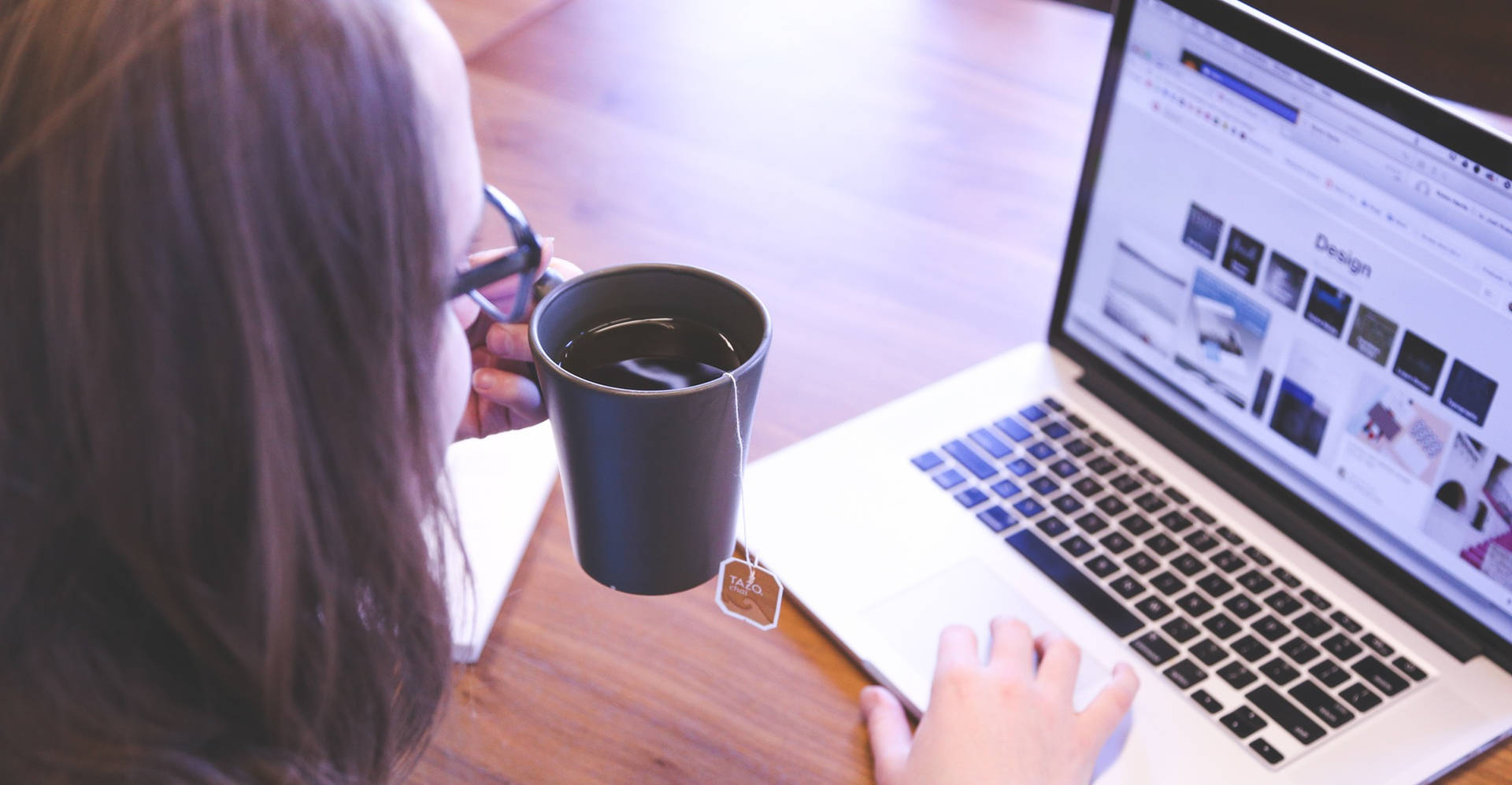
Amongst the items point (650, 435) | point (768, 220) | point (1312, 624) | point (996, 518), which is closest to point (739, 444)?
point (650, 435)

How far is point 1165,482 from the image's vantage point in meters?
0.81

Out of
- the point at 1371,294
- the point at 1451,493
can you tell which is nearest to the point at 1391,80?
the point at 1371,294

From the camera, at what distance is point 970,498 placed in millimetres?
A: 797

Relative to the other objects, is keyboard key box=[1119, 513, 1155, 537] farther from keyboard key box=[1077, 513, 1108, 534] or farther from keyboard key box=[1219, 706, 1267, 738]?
keyboard key box=[1219, 706, 1267, 738]

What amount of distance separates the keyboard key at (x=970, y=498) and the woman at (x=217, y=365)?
1.33ft

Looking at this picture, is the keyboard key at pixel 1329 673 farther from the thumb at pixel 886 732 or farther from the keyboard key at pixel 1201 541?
the thumb at pixel 886 732

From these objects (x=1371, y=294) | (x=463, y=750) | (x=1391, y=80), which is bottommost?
(x=463, y=750)

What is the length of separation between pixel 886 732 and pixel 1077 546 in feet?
0.66

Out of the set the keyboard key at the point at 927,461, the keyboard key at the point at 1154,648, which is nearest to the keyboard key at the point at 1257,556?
the keyboard key at the point at 1154,648

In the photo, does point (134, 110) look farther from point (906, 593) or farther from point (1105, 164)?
point (1105, 164)

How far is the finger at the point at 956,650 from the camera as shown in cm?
66

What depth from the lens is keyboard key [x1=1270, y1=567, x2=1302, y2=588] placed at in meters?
0.74

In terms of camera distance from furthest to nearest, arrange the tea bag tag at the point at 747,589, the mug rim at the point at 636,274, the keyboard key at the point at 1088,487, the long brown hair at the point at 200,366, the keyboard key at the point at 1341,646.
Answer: the keyboard key at the point at 1088,487 < the keyboard key at the point at 1341,646 < the tea bag tag at the point at 747,589 < the mug rim at the point at 636,274 < the long brown hair at the point at 200,366

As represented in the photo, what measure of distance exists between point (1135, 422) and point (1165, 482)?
0.06 m
